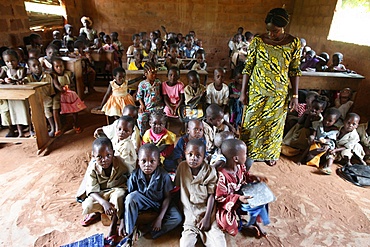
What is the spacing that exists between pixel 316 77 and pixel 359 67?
2.03 meters

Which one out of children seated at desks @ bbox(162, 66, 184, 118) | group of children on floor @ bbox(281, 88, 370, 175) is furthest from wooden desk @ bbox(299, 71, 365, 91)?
children seated at desks @ bbox(162, 66, 184, 118)

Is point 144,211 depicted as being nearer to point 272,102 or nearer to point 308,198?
point 272,102

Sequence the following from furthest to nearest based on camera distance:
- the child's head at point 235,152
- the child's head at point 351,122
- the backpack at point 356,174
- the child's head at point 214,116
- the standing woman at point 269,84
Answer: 1. the child's head at point 351,122
2. the backpack at point 356,174
3. the child's head at point 214,116
4. the standing woman at point 269,84
5. the child's head at point 235,152

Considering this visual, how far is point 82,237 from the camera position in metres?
2.19

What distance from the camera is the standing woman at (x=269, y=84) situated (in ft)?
7.75

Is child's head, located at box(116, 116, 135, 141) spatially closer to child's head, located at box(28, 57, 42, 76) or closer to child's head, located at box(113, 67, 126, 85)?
child's head, located at box(113, 67, 126, 85)

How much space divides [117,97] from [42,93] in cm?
109

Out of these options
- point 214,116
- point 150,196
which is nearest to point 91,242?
point 150,196

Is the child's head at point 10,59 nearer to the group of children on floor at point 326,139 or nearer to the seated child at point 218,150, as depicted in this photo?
the seated child at point 218,150

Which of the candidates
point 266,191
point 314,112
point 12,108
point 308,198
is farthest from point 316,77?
point 12,108

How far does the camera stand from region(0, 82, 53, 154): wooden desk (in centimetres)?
314

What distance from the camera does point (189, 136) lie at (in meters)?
2.60

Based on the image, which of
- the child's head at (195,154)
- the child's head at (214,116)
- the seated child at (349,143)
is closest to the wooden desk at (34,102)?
the child's head at (214,116)

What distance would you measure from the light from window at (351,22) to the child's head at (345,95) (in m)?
1.99
